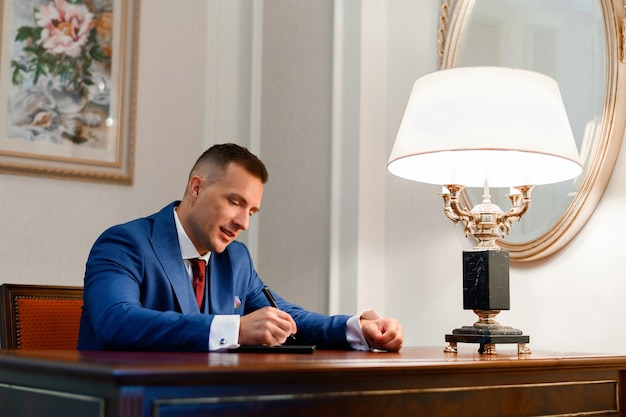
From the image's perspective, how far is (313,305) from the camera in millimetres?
3795

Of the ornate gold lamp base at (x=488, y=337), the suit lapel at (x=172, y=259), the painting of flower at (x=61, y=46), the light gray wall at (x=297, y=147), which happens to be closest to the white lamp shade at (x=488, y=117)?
the ornate gold lamp base at (x=488, y=337)

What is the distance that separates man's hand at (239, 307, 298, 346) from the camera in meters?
1.99

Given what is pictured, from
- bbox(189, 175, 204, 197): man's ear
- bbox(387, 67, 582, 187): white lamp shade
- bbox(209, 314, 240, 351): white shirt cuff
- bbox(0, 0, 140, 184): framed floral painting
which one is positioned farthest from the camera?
bbox(0, 0, 140, 184): framed floral painting

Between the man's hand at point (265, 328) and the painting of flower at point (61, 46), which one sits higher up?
the painting of flower at point (61, 46)

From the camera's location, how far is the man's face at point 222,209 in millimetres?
2584

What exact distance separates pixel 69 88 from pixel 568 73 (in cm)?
228

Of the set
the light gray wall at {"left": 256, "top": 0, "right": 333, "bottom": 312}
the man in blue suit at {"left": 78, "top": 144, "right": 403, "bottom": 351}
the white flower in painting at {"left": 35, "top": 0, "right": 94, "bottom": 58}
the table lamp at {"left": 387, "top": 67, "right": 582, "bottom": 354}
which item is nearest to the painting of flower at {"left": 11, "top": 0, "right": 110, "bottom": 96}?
the white flower in painting at {"left": 35, "top": 0, "right": 94, "bottom": 58}

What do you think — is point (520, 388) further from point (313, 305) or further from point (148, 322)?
point (313, 305)

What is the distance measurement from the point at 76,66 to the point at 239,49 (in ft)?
2.85

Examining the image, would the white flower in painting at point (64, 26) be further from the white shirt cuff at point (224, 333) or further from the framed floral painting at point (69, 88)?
the white shirt cuff at point (224, 333)

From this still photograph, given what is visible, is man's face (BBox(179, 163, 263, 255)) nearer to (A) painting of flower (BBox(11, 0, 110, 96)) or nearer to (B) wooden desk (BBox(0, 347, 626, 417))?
(B) wooden desk (BBox(0, 347, 626, 417))

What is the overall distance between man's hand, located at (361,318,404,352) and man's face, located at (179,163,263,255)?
0.53 meters

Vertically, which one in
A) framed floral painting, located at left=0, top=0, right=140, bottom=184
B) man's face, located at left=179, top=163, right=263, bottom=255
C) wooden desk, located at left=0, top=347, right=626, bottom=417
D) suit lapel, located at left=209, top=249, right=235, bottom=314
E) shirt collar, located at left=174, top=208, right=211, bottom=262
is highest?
framed floral painting, located at left=0, top=0, right=140, bottom=184

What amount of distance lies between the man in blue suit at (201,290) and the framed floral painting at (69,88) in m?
1.32
